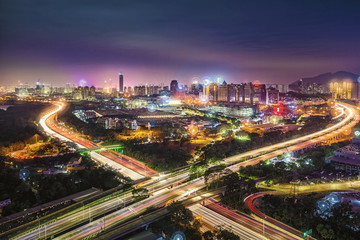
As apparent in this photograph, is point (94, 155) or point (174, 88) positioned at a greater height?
point (174, 88)

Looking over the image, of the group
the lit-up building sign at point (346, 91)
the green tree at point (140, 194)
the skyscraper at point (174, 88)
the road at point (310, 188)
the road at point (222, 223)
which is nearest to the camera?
the road at point (222, 223)

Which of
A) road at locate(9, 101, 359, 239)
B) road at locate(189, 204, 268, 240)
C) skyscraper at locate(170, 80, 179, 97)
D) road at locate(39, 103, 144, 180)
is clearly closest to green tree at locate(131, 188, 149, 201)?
road at locate(9, 101, 359, 239)

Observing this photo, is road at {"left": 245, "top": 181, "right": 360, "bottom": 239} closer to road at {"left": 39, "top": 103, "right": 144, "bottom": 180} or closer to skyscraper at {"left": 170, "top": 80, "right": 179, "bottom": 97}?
road at {"left": 39, "top": 103, "right": 144, "bottom": 180}

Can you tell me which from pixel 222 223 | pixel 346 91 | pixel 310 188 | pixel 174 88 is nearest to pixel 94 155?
pixel 222 223

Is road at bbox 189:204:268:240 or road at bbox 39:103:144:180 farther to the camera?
Answer: road at bbox 39:103:144:180

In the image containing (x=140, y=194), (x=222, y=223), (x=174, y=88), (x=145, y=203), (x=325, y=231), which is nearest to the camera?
(x=325, y=231)

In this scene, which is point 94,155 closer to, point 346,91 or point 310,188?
point 310,188

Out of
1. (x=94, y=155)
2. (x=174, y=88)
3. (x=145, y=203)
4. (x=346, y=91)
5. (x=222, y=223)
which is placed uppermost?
(x=174, y=88)

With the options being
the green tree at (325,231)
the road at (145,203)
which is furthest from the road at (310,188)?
the green tree at (325,231)

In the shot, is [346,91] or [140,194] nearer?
[140,194]

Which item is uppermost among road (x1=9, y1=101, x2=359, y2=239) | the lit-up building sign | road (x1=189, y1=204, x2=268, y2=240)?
the lit-up building sign

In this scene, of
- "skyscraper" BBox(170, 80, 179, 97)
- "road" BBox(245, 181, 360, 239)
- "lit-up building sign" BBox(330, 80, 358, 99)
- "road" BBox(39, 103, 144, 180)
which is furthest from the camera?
"skyscraper" BBox(170, 80, 179, 97)

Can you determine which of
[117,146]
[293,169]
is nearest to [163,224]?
[293,169]

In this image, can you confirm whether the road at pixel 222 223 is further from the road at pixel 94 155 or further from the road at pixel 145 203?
the road at pixel 94 155
